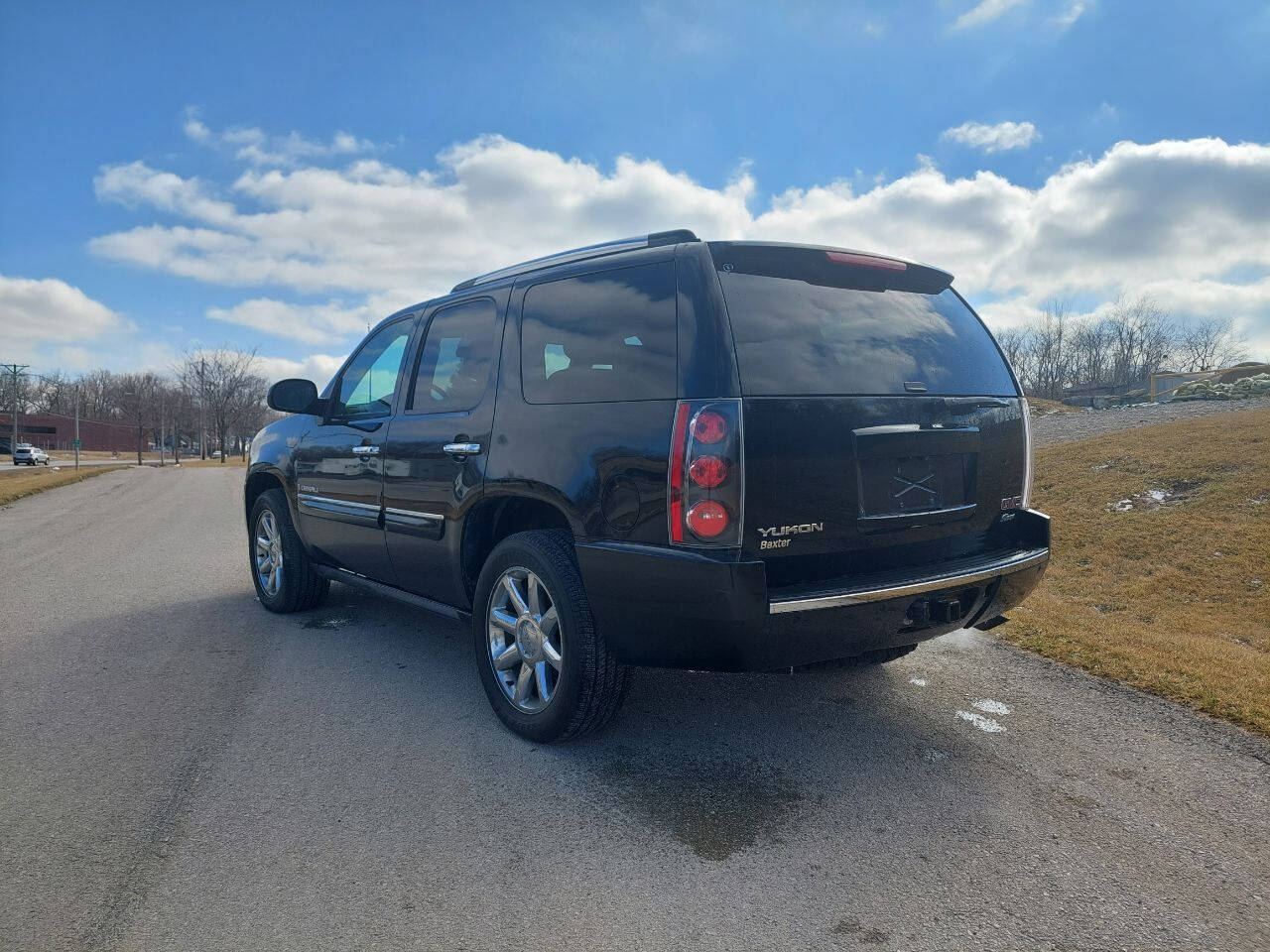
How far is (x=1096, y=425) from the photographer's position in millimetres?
17984

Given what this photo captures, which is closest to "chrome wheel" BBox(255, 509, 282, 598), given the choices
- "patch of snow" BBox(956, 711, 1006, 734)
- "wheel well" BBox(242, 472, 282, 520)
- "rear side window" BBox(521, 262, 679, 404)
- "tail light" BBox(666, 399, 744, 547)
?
"wheel well" BBox(242, 472, 282, 520)

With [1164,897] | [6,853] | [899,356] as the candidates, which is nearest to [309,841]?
[6,853]

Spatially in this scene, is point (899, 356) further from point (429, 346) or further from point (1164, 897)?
point (429, 346)

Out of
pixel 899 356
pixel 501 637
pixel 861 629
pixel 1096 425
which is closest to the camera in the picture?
pixel 861 629

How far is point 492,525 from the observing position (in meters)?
3.84

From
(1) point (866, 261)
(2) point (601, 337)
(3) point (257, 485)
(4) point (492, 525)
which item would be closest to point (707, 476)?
(2) point (601, 337)

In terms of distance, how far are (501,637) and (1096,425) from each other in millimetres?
17778

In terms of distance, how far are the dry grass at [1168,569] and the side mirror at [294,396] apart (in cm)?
438

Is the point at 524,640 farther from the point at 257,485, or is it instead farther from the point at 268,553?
the point at 257,485

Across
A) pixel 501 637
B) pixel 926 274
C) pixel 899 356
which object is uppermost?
pixel 926 274

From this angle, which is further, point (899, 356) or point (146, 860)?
point (899, 356)

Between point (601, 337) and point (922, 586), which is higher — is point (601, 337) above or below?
above

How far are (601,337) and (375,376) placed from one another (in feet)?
6.58

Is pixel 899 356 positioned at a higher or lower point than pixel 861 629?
higher
